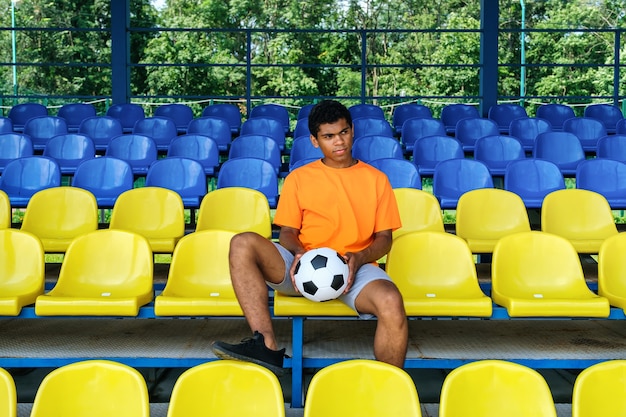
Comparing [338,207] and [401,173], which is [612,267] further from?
[401,173]

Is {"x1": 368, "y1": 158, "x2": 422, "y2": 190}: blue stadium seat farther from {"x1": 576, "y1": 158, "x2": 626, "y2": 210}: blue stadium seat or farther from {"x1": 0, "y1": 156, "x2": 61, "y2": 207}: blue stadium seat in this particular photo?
{"x1": 0, "y1": 156, "x2": 61, "y2": 207}: blue stadium seat

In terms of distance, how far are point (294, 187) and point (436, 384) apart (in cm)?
128

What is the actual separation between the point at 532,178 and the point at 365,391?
11.6ft

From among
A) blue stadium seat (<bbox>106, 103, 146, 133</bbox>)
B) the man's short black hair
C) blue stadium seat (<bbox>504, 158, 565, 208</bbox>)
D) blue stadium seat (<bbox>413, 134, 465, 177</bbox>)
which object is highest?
blue stadium seat (<bbox>106, 103, 146, 133</bbox>)

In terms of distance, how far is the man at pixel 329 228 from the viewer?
312 cm

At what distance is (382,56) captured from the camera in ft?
73.0

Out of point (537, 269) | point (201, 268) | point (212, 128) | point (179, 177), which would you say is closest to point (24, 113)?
point (212, 128)

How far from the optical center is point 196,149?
6.27 metres

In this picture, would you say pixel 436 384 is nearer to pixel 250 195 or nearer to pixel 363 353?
pixel 363 353

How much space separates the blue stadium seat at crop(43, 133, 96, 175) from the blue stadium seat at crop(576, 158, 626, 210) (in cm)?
377

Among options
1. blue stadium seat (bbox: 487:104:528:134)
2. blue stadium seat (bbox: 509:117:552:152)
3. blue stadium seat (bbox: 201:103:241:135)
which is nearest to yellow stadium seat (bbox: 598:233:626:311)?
blue stadium seat (bbox: 509:117:552:152)

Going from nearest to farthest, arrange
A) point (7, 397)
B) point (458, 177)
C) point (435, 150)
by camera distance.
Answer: point (7, 397) < point (458, 177) < point (435, 150)

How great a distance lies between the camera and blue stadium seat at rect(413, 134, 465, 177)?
6207 mm

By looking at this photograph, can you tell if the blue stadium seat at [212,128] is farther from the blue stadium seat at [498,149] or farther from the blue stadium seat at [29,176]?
the blue stadium seat at [498,149]
